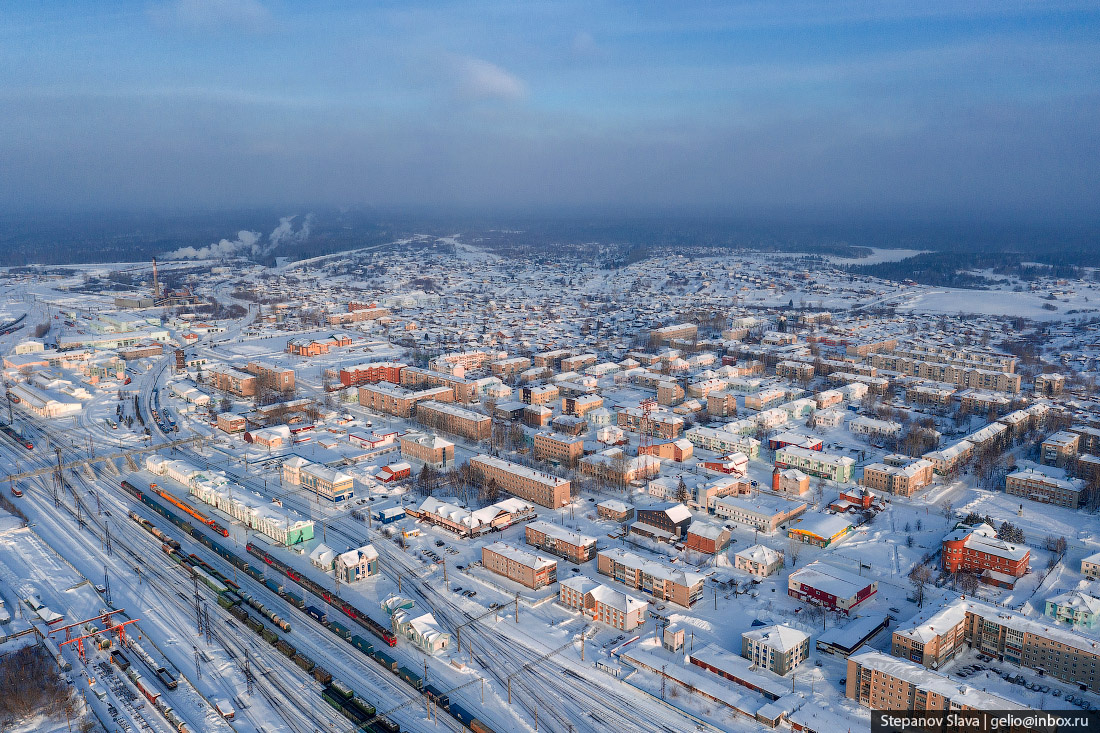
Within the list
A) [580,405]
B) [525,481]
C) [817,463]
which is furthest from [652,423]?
[525,481]

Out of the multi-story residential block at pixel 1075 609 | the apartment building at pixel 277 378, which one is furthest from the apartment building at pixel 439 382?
the multi-story residential block at pixel 1075 609

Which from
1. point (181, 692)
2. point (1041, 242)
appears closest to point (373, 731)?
point (181, 692)

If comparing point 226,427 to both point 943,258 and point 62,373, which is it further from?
point 943,258

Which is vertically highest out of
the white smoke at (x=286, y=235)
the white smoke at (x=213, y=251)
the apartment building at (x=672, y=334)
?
the white smoke at (x=286, y=235)

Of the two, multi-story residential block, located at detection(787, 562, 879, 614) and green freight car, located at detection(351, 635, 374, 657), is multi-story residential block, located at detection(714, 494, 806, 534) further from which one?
green freight car, located at detection(351, 635, 374, 657)

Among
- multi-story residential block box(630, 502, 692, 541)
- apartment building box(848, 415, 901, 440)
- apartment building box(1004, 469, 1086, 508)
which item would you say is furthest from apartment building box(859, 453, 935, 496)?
multi-story residential block box(630, 502, 692, 541)

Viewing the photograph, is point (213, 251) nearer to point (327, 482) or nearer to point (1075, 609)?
point (327, 482)

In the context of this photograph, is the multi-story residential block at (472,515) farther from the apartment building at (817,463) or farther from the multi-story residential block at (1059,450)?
the multi-story residential block at (1059,450)
